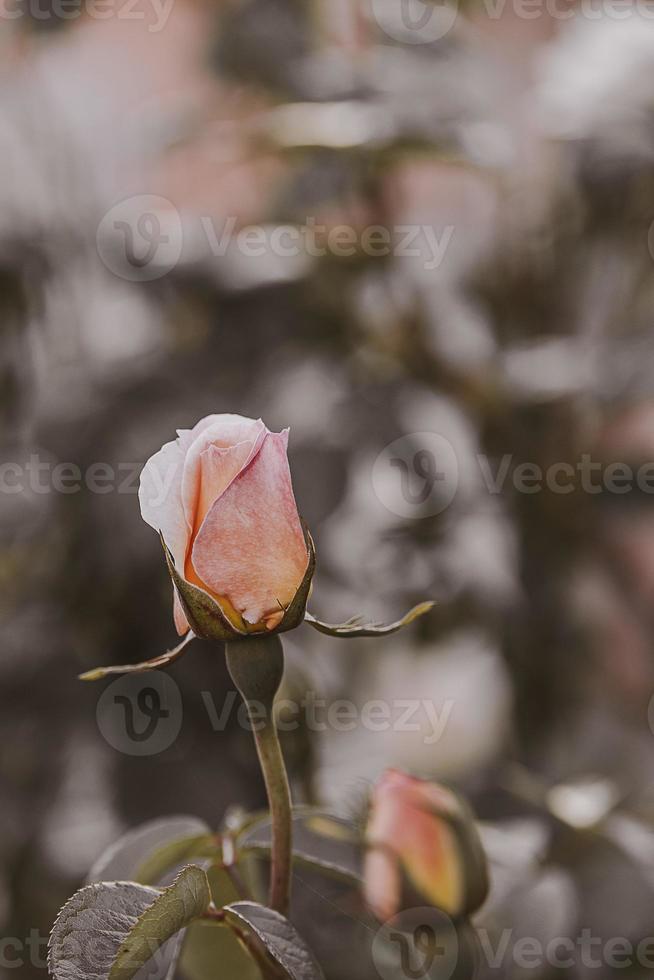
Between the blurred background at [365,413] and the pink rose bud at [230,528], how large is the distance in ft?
0.81

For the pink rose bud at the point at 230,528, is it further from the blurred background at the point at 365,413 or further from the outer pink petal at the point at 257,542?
the blurred background at the point at 365,413

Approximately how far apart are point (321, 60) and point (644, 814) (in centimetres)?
66

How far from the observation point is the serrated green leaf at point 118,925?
8.3 inches

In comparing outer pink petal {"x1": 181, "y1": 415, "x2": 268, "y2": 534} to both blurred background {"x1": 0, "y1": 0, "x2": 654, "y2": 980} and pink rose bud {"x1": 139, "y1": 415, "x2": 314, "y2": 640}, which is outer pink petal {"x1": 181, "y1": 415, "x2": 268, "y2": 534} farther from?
blurred background {"x1": 0, "y1": 0, "x2": 654, "y2": 980}

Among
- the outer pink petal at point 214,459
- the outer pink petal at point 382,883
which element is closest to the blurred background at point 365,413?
the outer pink petal at point 382,883

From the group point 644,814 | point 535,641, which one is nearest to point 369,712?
point 535,641

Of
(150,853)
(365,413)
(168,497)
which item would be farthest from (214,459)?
(365,413)

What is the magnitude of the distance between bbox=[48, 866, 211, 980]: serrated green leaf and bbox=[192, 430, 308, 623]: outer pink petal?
0.06 m

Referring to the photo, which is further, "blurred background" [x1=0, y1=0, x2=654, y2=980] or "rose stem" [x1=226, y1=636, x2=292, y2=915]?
"blurred background" [x1=0, y1=0, x2=654, y2=980]

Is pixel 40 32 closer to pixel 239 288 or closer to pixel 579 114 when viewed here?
pixel 239 288

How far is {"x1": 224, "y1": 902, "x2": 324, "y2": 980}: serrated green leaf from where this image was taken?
0.22m

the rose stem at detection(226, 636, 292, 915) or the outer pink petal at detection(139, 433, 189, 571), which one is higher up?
the outer pink petal at detection(139, 433, 189, 571)

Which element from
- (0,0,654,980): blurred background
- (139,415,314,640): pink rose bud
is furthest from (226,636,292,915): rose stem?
(0,0,654,980): blurred background

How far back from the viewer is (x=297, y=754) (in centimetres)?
39
